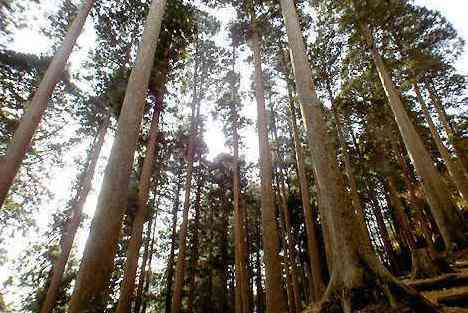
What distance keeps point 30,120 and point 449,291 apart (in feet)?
33.0

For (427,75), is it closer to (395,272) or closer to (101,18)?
(395,272)

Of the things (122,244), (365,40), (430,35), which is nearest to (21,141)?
(122,244)

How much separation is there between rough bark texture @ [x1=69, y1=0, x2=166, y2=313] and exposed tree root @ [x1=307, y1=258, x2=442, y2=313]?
125 inches

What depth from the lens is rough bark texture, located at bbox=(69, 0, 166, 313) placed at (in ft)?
13.5

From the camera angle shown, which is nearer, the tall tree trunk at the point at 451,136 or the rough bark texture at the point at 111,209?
the rough bark texture at the point at 111,209

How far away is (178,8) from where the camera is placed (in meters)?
11.8

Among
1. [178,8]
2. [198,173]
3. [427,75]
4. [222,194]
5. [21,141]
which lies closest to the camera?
[21,141]

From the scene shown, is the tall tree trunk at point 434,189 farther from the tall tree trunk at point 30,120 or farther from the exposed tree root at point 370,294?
the tall tree trunk at point 30,120

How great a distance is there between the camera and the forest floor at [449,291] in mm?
3477

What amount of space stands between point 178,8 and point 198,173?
1048cm

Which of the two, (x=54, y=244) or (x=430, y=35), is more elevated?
(x=430, y=35)

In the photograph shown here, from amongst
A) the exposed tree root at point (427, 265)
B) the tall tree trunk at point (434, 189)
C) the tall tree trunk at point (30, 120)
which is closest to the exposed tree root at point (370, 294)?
the exposed tree root at point (427, 265)

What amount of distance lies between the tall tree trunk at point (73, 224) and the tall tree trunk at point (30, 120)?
19.1ft

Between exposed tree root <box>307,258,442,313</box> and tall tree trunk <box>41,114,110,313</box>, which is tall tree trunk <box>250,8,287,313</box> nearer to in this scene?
exposed tree root <box>307,258,442,313</box>
